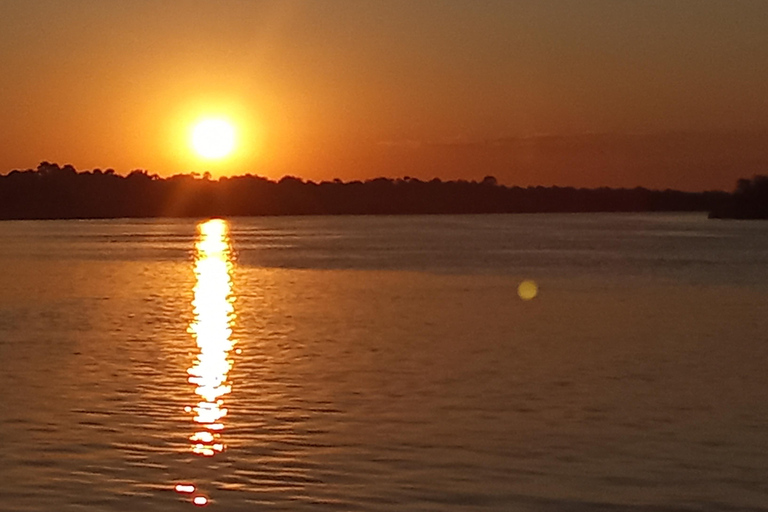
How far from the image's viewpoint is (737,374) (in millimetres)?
22328

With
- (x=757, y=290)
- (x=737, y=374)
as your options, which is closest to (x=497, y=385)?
(x=737, y=374)

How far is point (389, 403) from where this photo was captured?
19.1 meters

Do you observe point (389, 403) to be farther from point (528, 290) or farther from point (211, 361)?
point (528, 290)

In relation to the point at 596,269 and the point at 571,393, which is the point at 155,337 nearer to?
the point at 571,393

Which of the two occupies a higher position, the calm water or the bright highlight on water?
the calm water

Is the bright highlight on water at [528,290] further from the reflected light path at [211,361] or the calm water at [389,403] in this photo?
the reflected light path at [211,361]

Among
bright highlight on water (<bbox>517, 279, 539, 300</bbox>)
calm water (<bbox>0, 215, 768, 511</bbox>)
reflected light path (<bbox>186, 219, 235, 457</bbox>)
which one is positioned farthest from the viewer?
bright highlight on water (<bbox>517, 279, 539, 300</bbox>)

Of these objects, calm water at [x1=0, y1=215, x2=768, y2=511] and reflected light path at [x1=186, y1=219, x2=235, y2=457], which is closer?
calm water at [x1=0, y1=215, x2=768, y2=511]

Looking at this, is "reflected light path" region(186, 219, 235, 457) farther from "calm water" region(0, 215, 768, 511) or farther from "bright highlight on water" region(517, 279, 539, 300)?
"bright highlight on water" region(517, 279, 539, 300)

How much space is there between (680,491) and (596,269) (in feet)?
160

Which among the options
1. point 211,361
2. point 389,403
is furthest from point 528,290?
point 389,403

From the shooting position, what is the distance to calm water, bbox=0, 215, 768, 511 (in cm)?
1341

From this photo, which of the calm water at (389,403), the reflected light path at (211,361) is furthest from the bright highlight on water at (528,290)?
the reflected light path at (211,361)

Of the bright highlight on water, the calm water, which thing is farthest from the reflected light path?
the bright highlight on water
